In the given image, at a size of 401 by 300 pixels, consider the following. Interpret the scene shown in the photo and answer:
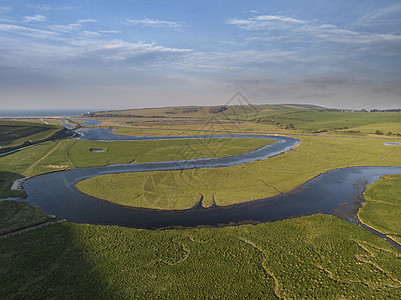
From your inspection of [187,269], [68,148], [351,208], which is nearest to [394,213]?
[351,208]

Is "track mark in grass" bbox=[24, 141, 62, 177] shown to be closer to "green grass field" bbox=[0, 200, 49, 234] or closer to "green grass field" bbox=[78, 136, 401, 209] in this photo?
"green grass field" bbox=[78, 136, 401, 209]

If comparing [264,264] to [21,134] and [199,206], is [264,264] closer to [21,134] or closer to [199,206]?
[199,206]

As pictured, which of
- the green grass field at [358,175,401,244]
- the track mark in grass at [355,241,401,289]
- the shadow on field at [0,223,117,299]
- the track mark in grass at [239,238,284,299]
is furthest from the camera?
the green grass field at [358,175,401,244]

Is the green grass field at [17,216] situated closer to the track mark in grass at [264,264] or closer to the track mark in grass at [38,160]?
the track mark in grass at [38,160]

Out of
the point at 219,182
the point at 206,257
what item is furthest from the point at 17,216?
the point at 219,182

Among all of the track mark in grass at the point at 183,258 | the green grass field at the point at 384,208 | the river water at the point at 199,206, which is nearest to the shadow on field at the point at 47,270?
the track mark in grass at the point at 183,258

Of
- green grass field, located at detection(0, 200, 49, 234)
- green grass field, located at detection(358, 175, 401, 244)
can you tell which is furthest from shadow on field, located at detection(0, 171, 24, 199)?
green grass field, located at detection(358, 175, 401, 244)
